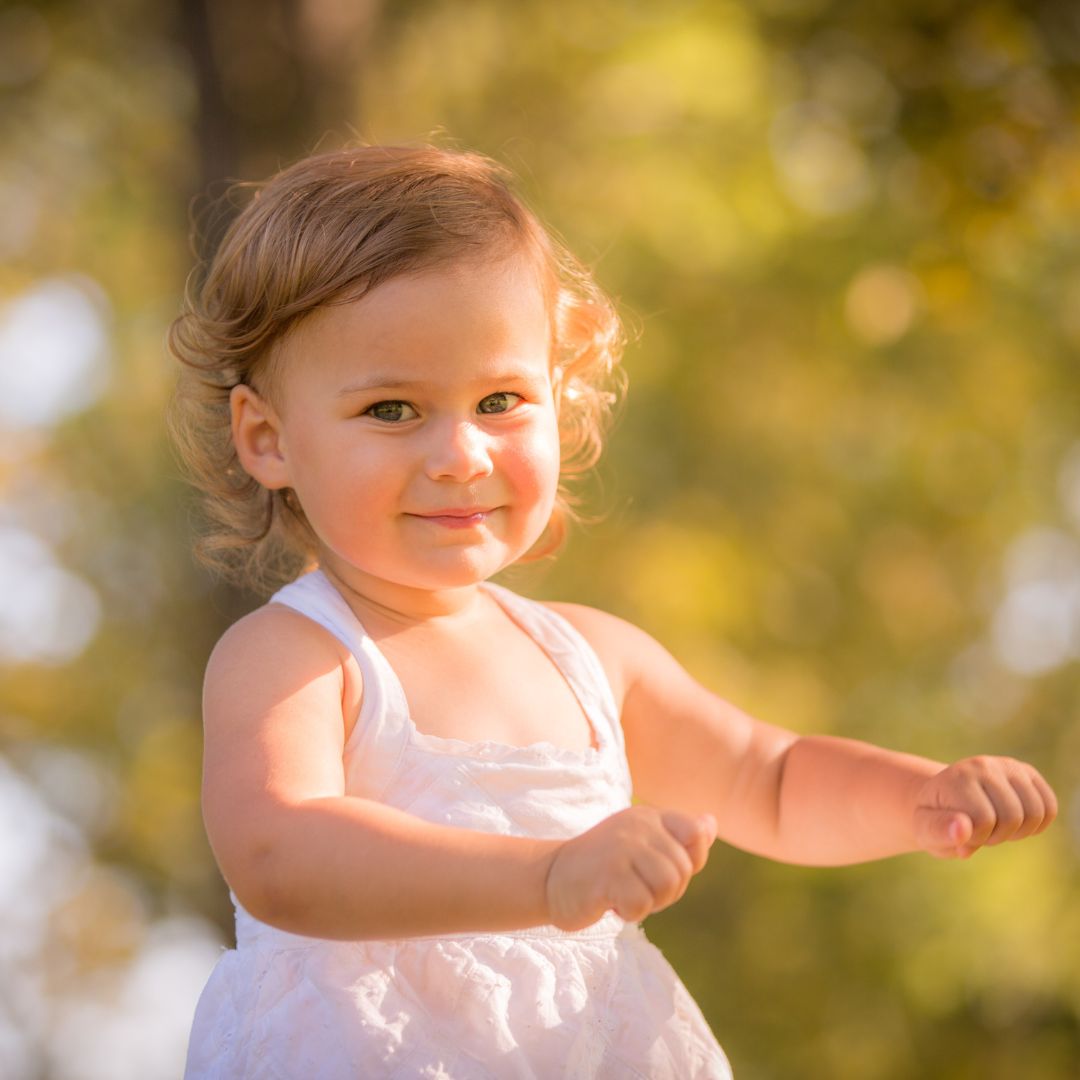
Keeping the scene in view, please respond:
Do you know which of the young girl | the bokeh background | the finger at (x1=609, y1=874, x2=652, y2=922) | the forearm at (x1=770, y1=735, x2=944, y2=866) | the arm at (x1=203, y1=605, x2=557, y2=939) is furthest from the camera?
the bokeh background

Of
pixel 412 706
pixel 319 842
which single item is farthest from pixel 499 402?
pixel 319 842

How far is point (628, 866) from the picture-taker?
136 centimetres

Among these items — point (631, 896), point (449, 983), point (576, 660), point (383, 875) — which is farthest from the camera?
point (576, 660)

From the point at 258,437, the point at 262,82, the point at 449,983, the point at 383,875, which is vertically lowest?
the point at 449,983

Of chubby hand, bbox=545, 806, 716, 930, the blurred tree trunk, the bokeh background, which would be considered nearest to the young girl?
chubby hand, bbox=545, 806, 716, 930

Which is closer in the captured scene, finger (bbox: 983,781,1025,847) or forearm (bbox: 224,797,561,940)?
forearm (bbox: 224,797,561,940)

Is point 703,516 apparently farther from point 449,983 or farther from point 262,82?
point 449,983

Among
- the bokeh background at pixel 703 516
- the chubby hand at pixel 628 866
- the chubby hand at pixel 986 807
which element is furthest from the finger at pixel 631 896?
the bokeh background at pixel 703 516

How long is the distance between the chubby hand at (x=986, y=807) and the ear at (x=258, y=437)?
36.3 inches

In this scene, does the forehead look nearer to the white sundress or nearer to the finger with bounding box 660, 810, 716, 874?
the white sundress

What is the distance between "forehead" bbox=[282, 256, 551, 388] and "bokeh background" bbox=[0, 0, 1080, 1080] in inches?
178

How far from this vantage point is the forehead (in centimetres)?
174

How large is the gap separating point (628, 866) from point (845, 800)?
701 mm

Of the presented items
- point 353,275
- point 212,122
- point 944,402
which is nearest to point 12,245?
point 212,122
